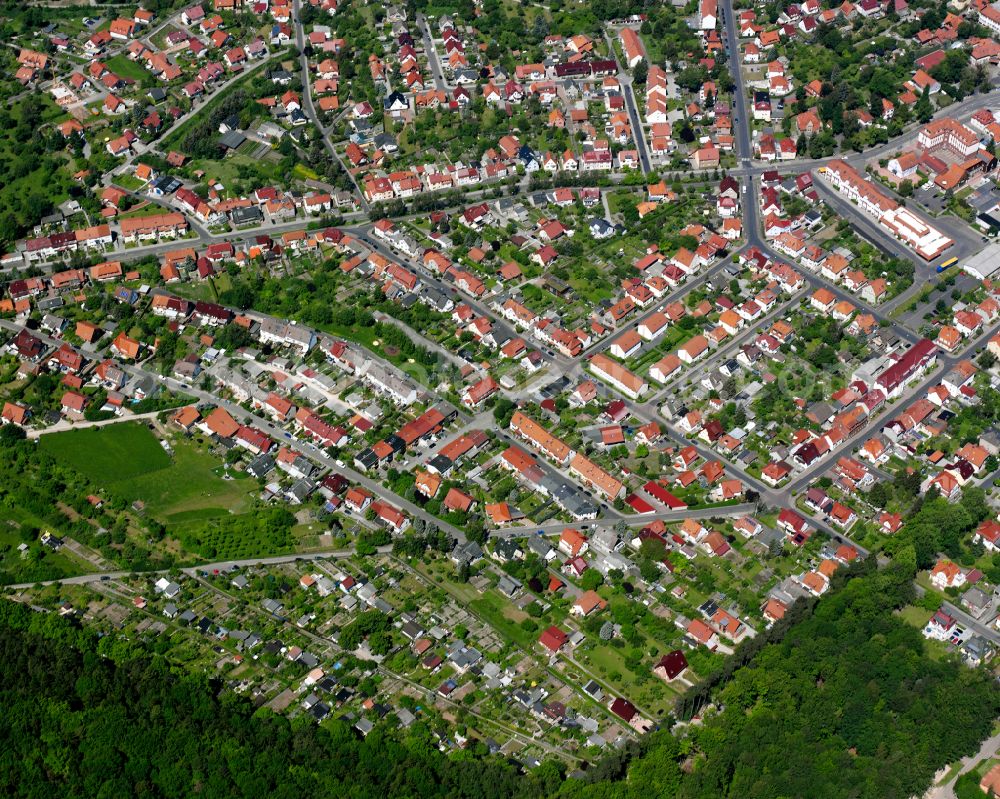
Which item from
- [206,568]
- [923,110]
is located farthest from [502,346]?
[923,110]

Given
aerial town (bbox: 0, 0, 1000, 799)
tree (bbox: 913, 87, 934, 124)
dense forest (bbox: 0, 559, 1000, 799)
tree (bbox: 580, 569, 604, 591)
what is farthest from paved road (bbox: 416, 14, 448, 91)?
dense forest (bbox: 0, 559, 1000, 799)

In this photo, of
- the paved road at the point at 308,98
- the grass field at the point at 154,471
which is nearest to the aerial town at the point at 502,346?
the grass field at the point at 154,471

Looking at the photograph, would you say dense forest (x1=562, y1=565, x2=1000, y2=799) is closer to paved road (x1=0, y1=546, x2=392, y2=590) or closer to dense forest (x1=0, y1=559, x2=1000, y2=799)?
dense forest (x1=0, y1=559, x2=1000, y2=799)

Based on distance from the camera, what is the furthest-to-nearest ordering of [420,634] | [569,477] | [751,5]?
[751,5] → [569,477] → [420,634]

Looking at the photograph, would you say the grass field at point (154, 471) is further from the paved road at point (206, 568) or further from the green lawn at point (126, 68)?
the green lawn at point (126, 68)

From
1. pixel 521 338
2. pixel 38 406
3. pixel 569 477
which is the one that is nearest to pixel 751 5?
pixel 521 338

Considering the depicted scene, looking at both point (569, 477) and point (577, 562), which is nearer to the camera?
point (577, 562)

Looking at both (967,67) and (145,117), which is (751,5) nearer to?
(967,67)
